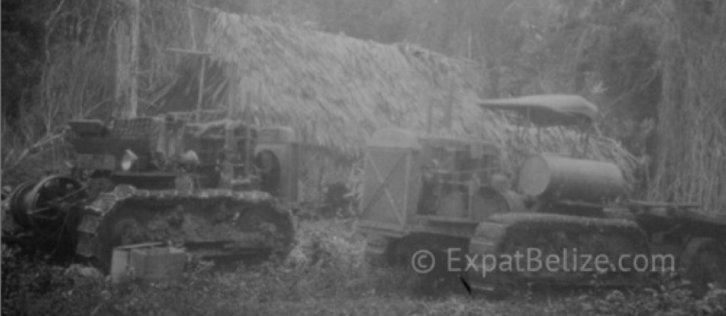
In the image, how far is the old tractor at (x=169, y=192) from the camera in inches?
338

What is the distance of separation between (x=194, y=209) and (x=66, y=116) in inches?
103

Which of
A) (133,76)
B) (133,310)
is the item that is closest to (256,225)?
(133,76)

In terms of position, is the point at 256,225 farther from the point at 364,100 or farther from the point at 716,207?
the point at 716,207

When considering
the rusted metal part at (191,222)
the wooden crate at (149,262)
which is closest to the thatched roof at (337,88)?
the rusted metal part at (191,222)

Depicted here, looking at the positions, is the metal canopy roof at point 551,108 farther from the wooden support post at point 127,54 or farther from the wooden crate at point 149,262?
the wooden support post at point 127,54

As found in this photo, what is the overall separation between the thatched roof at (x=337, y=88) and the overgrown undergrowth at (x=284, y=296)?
2.06 meters

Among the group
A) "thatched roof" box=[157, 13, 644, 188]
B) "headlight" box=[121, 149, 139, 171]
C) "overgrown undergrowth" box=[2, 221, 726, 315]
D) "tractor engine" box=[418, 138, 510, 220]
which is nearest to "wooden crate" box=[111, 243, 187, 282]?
"overgrown undergrowth" box=[2, 221, 726, 315]

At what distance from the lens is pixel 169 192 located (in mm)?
9047

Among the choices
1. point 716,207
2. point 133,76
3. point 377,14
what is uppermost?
point 377,14

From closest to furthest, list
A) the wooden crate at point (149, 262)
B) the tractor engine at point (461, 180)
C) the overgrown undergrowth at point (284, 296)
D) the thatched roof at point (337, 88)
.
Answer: the overgrown undergrowth at point (284, 296) < the wooden crate at point (149, 262) < the tractor engine at point (461, 180) < the thatched roof at point (337, 88)

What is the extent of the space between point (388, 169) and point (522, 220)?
1667mm

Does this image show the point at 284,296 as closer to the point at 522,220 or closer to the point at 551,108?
the point at 522,220

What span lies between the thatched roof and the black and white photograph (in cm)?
6

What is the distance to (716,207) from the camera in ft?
25.7
